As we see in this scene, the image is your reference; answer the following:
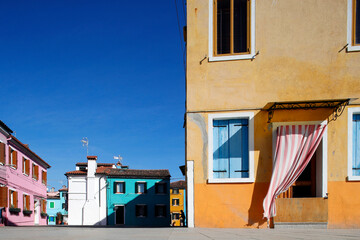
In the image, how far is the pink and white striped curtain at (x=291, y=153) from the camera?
772cm

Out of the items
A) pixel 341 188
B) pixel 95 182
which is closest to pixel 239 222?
pixel 341 188

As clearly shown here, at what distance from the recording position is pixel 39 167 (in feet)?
92.3

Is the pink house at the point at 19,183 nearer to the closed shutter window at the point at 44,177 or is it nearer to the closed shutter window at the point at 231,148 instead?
the closed shutter window at the point at 44,177

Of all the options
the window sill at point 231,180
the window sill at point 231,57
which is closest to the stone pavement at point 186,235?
the window sill at point 231,180

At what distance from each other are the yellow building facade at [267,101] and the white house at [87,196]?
32332mm

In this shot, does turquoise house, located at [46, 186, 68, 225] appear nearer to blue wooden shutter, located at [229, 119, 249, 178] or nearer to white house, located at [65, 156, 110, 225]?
white house, located at [65, 156, 110, 225]

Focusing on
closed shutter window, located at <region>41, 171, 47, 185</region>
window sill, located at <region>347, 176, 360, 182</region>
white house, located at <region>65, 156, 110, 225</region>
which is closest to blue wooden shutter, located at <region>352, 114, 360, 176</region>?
window sill, located at <region>347, 176, 360, 182</region>

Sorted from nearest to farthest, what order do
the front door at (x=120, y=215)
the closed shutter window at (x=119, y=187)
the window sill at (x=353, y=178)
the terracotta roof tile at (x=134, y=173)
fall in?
the window sill at (x=353, y=178) → the front door at (x=120, y=215) → the closed shutter window at (x=119, y=187) → the terracotta roof tile at (x=134, y=173)

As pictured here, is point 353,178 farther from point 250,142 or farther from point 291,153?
point 250,142

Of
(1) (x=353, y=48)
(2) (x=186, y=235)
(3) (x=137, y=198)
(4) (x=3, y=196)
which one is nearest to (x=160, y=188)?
(3) (x=137, y=198)

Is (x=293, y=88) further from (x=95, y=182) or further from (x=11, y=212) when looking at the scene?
(x=95, y=182)

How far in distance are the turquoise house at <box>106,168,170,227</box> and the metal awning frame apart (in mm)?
32410

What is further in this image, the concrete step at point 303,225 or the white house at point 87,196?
the white house at point 87,196

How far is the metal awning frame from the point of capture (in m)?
7.78
